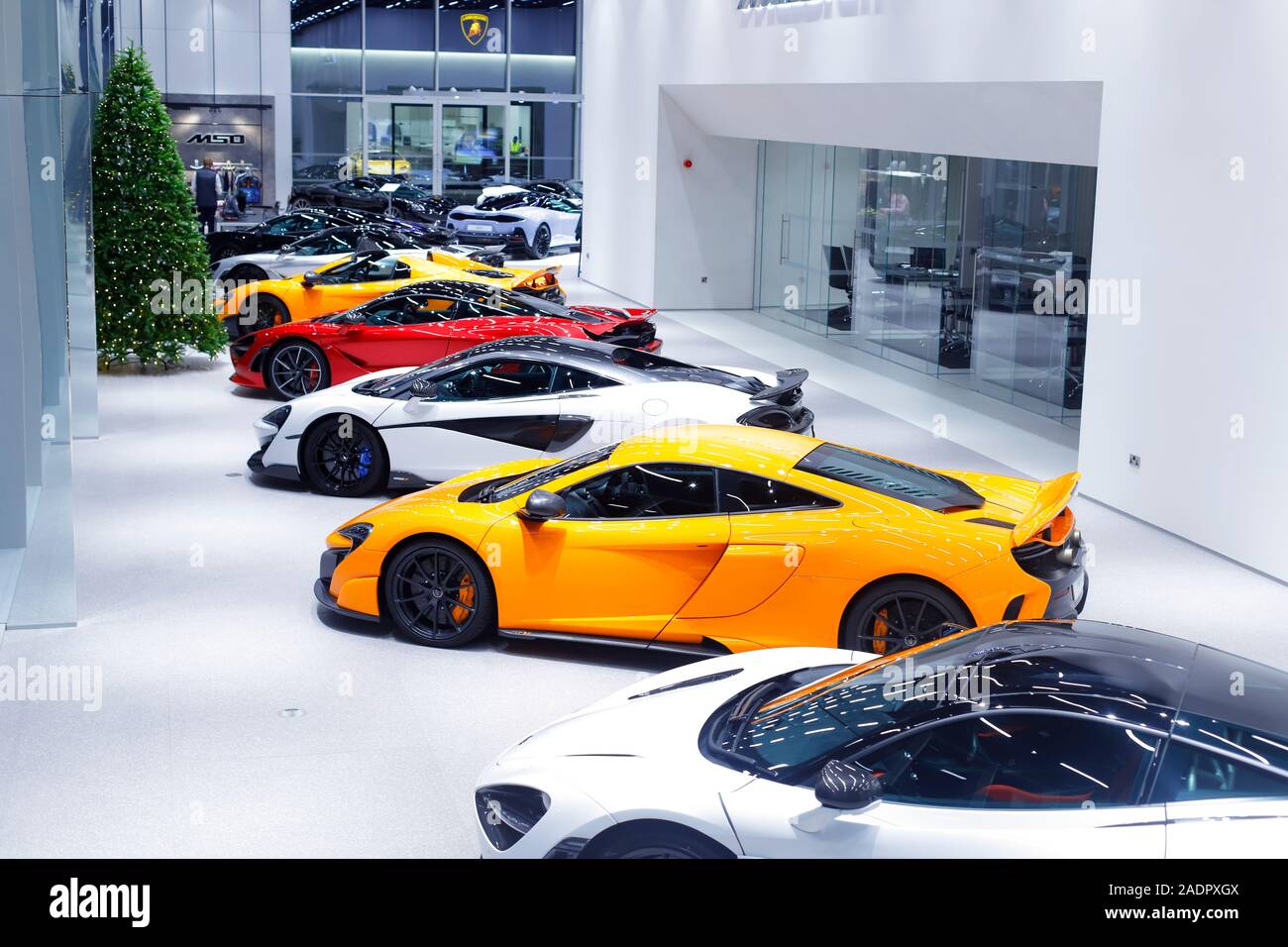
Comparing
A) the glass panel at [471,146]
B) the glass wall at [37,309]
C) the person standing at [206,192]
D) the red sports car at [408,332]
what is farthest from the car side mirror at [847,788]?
the glass panel at [471,146]

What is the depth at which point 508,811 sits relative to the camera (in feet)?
14.5

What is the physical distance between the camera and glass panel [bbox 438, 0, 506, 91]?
35.8 metres

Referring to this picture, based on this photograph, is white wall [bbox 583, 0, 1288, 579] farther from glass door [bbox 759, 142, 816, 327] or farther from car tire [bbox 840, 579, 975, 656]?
glass door [bbox 759, 142, 816, 327]

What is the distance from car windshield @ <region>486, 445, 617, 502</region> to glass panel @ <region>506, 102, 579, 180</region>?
2889cm

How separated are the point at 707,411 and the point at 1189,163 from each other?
3.82 m

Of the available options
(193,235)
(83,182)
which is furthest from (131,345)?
(83,182)

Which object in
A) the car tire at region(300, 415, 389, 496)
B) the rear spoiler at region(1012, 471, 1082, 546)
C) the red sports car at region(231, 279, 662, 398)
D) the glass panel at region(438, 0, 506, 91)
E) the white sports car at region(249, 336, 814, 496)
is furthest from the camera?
the glass panel at region(438, 0, 506, 91)

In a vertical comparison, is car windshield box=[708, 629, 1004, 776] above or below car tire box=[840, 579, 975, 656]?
above

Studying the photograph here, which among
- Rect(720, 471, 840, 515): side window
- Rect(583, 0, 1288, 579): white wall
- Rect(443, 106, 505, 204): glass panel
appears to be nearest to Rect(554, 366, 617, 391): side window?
Rect(720, 471, 840, 515): side window

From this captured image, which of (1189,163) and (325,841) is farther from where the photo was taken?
(1189,163)

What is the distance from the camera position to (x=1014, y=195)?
605 inches

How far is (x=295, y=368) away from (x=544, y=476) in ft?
24.1

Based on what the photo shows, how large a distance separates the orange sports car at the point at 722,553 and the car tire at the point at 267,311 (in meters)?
10.1
